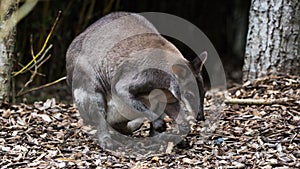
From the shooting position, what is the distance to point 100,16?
906cm

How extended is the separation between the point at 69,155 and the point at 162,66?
111cm

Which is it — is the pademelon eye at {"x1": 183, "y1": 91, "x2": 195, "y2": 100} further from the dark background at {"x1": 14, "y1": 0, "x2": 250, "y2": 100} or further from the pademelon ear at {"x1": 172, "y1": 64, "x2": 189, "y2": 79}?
the dark background at {"x1": 14, "y1": 0, "x2": 250, "y2": 100}

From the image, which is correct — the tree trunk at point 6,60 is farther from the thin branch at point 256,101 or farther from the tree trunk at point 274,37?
the tree trunk at point 274,37

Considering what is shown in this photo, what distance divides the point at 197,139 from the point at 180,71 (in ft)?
2.25

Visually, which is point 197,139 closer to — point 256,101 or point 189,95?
point 189,95

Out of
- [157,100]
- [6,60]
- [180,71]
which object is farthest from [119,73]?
[6,60]

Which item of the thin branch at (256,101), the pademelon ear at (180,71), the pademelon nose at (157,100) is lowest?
the thin branch at (256,101)

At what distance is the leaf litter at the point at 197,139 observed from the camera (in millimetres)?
4578

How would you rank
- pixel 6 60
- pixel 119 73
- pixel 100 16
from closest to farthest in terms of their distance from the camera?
pixel 119 73
pixel 6 60
pixel 100 16

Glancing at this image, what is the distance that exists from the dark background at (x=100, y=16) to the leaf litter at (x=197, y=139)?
5.20ft

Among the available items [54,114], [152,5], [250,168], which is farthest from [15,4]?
[152,5]

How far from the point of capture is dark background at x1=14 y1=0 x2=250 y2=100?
27.9 ft

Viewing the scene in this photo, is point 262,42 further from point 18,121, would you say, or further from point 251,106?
point 18,121

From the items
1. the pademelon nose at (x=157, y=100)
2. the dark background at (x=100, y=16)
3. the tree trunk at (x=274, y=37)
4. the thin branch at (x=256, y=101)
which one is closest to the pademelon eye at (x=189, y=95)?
the pademelon nose at (x=157, y=100)
